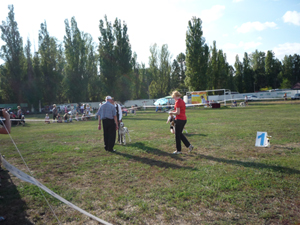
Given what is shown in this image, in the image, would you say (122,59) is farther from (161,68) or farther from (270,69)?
(270,69)

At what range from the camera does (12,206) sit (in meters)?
3.79

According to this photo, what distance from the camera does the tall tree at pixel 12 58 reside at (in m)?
44.2

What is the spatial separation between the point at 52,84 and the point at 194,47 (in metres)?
33.7

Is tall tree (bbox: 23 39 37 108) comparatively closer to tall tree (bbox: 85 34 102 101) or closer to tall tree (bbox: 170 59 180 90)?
tall tree (bbox: 85 34 102 101)

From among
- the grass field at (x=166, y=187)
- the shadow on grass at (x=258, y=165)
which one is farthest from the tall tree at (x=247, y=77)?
the shadow on grass at (x=258, y=165)

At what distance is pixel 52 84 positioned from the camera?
158ft

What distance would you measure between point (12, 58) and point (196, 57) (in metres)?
39.9

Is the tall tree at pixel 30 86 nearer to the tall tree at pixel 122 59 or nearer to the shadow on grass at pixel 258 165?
the tall tree at pixel 122 59

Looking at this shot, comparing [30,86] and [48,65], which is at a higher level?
[48,65]

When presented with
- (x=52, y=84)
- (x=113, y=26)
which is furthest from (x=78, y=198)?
(x=52, y=84)

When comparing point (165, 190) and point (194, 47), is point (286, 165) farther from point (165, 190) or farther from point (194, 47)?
point (194, 47)

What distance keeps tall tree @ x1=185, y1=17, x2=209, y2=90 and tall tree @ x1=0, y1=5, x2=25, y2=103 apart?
3703 cm

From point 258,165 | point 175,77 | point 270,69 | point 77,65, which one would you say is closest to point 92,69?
point 77,65

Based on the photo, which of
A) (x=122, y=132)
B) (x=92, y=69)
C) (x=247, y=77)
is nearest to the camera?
(x=122, y=132)
